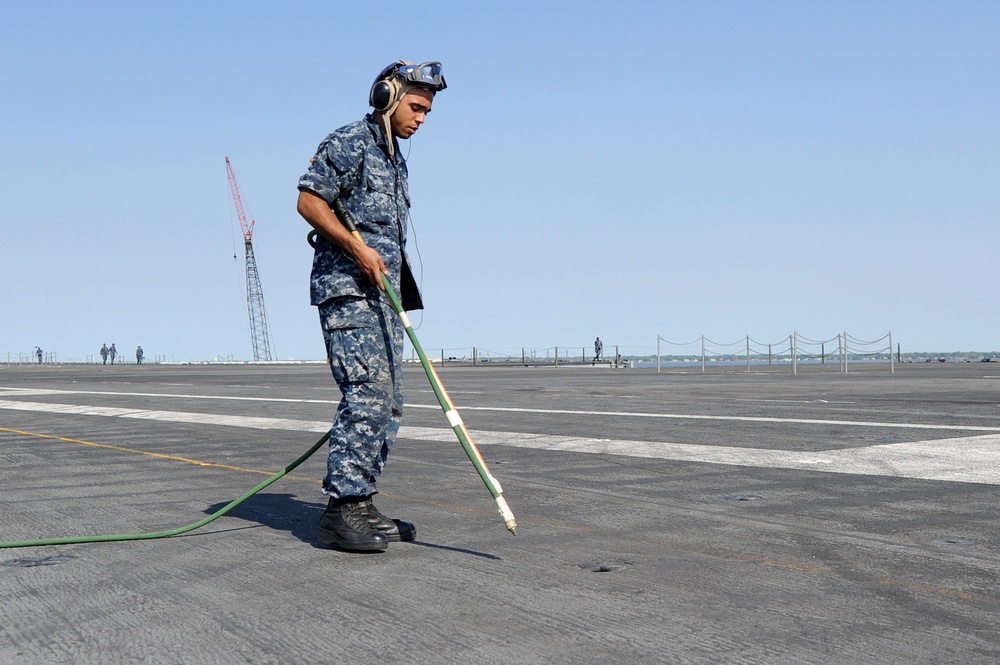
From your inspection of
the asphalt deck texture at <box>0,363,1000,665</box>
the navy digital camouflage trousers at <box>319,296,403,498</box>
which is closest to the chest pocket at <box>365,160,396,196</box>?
the navy digital camouflage trousers at <box>319,296,403,498</box>

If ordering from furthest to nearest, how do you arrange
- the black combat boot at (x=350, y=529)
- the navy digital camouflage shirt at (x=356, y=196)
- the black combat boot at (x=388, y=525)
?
the navy digital camouflage shirt at (x=356, y=196) < the black combat boot at (x=388, y=525) < the black combat boot at (x=350, y=529)

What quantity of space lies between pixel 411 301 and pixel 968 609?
252 centimetres

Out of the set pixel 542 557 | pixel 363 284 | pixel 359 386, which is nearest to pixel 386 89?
pixel 363 284

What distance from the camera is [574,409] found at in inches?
465

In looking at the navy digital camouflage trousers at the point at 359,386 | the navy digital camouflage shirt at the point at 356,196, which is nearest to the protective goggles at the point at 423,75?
the navy digital camouflage shirt at the point at 356,196

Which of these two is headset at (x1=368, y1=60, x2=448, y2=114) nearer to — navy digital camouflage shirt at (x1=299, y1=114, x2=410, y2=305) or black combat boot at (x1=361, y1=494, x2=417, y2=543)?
navy digital camouflage shirt at (x1=299, y1=114, x2=410, y2=305)

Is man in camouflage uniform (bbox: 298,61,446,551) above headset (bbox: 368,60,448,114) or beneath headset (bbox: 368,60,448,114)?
beneath

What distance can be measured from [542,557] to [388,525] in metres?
0.71

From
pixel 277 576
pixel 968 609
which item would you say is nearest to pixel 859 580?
pixel 968 609

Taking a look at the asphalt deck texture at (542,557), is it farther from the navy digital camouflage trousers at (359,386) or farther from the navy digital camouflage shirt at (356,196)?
the navy digital camouflage shirt at (356,196)

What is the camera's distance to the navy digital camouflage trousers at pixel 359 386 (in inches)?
161

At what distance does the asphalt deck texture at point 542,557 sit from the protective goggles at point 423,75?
6.35 feet

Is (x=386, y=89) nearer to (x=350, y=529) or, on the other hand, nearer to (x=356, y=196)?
(x=356, y=196)

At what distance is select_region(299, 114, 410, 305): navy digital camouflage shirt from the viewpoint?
415 centimetres
